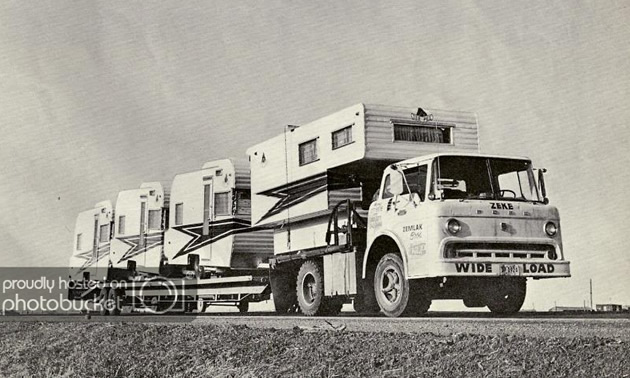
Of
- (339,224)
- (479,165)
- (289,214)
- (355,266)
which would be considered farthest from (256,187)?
(479,165)

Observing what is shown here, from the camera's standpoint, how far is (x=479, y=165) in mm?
10711

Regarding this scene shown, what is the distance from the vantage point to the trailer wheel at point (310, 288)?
12984 mm

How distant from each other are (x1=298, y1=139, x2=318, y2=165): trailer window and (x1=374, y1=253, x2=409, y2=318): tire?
3.58m

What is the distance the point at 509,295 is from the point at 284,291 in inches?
209

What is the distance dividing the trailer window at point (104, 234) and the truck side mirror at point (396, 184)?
16.2 meters

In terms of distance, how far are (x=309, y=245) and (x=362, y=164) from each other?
7.23 ft

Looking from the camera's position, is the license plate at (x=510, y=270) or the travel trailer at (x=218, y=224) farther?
the travel trailer at (x=218, y=224)

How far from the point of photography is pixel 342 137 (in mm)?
13008

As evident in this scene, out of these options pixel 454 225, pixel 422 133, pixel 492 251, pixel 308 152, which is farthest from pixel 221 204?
pixel 492 251

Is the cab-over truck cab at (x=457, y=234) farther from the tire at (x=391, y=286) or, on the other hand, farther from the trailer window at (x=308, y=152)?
the trailer window at (x=308, y=152)

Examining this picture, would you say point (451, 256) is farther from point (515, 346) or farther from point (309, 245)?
point (309, 245)

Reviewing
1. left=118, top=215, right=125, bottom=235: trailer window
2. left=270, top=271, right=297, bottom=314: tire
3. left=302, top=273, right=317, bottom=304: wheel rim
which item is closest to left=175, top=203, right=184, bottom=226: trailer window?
left=118, top=215, right=125, bottom=235: trailer window

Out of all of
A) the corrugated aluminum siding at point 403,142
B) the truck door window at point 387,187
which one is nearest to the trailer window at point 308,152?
the corrugated aluminum siding at point 403,142

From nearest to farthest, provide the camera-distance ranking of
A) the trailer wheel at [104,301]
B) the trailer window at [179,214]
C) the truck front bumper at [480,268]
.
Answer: the truck front bumper at [480,268] < the trailer wheel at [104,301] < the trailer window at [179,214]
